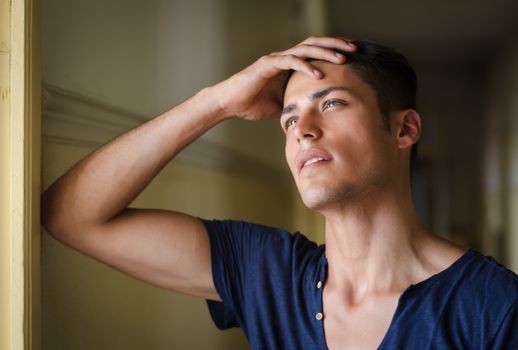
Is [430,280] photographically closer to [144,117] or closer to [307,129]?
[307,129]

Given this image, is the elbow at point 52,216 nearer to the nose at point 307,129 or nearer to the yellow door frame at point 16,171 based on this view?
the yellow door frame at point 16,171

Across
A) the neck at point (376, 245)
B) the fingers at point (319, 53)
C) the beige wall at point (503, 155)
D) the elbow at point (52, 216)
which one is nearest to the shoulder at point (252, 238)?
the neck at point (376, 245)

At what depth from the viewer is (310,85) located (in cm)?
131

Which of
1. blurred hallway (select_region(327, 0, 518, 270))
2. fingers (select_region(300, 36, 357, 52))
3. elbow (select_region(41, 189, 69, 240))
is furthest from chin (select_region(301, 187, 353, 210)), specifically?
blurred hallway (select_region(327, 0, 518, 270))

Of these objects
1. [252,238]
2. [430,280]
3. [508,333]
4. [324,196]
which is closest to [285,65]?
[324,196]

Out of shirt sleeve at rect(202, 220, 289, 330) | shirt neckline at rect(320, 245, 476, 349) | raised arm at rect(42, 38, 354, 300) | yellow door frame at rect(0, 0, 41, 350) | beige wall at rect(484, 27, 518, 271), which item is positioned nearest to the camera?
yellow door frame at rect(0, 0, 41, 350)

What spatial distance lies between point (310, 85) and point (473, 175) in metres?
6.80

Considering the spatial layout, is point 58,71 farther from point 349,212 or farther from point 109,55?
point 349,212

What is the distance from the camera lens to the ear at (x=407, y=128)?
4.61 ft

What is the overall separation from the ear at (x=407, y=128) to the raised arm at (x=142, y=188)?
9.5 inches

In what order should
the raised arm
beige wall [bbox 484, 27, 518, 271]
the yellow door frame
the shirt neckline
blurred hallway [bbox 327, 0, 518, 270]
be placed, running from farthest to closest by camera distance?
1. beige wall [bbox 484, 27, 518, 271]
2. blurred hallway [bbox 327, 0, 518, 270]
3. the raised arm
4. the shirt neckline
5. the yellow door frame

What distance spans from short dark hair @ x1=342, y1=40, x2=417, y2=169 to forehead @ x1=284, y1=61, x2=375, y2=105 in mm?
17

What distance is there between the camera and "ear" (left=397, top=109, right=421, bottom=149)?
1.40m

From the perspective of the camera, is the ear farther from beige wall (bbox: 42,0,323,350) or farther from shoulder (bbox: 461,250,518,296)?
beige wall (bbox: 42,0,323,350)
